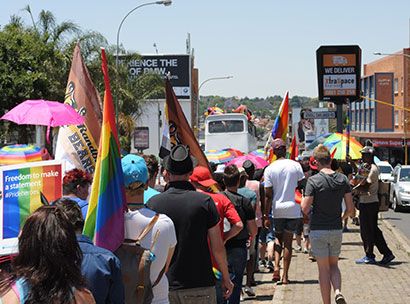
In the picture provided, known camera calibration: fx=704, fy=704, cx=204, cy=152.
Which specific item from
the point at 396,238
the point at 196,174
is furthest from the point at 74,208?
the point at 396,238

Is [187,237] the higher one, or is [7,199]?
[7,199]

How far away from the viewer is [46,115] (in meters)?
7.54

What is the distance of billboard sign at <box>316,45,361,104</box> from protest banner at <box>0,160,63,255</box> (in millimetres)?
22935

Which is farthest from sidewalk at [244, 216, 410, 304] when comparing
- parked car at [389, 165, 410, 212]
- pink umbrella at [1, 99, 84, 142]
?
parked car at [389, 165, 410, 212]

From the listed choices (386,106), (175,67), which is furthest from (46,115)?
(175,67)

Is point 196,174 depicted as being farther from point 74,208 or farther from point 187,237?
point 74,208

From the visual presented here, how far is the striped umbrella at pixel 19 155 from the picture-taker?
674cm

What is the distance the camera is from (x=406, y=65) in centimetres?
6525

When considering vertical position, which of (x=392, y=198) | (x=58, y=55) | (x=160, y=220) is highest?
(x=58, y=55)

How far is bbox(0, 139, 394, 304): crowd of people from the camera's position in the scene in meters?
2.97

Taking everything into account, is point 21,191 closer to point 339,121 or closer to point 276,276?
point 276,276

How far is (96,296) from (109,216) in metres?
0.83

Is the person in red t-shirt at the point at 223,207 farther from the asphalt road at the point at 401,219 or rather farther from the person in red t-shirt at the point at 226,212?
the asphalt road at the point at 401,219

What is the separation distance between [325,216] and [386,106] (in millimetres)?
66880
